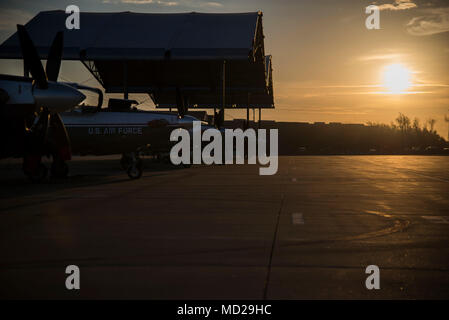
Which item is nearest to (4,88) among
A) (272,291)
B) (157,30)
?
(272,291)

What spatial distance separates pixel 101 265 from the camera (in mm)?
6336

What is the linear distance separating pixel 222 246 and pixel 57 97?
717 cm

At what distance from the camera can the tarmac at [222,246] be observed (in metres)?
5.38

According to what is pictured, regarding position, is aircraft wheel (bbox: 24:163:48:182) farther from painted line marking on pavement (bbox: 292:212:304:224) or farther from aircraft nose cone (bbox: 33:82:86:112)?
painted line marking on pavement (bbox: 292:212:304:224)

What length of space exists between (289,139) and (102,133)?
128762 millimetres

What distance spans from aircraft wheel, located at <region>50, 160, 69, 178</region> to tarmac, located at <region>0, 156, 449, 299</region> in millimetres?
4704

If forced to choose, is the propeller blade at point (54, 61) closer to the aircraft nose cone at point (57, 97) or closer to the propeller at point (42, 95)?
the propeller at point (42, 95)

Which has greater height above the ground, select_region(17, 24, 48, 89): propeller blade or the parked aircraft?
select_region(17, 24, 48, 89): propeller blade

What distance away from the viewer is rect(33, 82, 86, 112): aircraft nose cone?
12.6 meters

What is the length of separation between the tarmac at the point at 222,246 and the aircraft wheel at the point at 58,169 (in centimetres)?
470

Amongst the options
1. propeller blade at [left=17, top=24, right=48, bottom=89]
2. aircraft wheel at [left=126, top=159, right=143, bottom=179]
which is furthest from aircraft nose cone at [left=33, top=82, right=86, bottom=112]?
aircraft wheel at [left=126, top=159, right=143, bottom=179]

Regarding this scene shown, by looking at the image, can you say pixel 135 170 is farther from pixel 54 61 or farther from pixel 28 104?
pixel 28 104

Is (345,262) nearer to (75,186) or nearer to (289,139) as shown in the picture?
(75,186)

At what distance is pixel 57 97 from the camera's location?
12797mm
